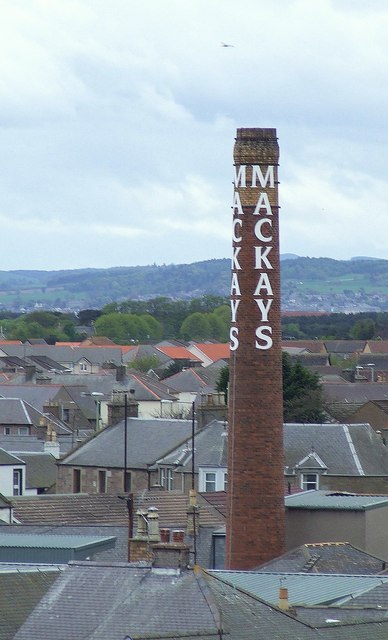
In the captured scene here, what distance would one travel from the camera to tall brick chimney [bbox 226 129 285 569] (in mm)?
45312

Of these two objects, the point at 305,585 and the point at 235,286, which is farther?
the point at 235,286

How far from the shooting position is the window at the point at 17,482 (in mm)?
67375

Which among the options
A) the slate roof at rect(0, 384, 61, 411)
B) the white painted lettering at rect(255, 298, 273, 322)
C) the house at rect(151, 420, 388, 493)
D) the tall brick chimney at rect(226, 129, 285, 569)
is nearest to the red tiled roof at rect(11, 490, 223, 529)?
→ the tall brick chimney at rect(226, 129, 285, 569)

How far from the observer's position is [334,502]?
45188mm

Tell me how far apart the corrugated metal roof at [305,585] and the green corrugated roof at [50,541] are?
2719 millimetres

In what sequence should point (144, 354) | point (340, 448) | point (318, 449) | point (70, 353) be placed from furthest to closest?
point (70, 353)
point (144, 354)
point (318, 449)
point (340, 448)

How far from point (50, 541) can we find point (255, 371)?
31.0 ft

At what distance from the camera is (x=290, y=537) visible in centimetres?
4569

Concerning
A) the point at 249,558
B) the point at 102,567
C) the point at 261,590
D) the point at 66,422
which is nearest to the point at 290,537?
the point at 249,558

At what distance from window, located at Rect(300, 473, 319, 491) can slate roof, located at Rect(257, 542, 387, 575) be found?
69.7ft

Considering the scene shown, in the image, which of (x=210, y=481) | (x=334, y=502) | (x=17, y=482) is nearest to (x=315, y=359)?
(x=17, y=482)

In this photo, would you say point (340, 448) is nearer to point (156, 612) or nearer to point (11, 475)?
point (11, 475)

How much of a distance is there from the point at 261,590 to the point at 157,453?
3399cm

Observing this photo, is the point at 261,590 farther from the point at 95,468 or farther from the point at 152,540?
the point at 95,468
